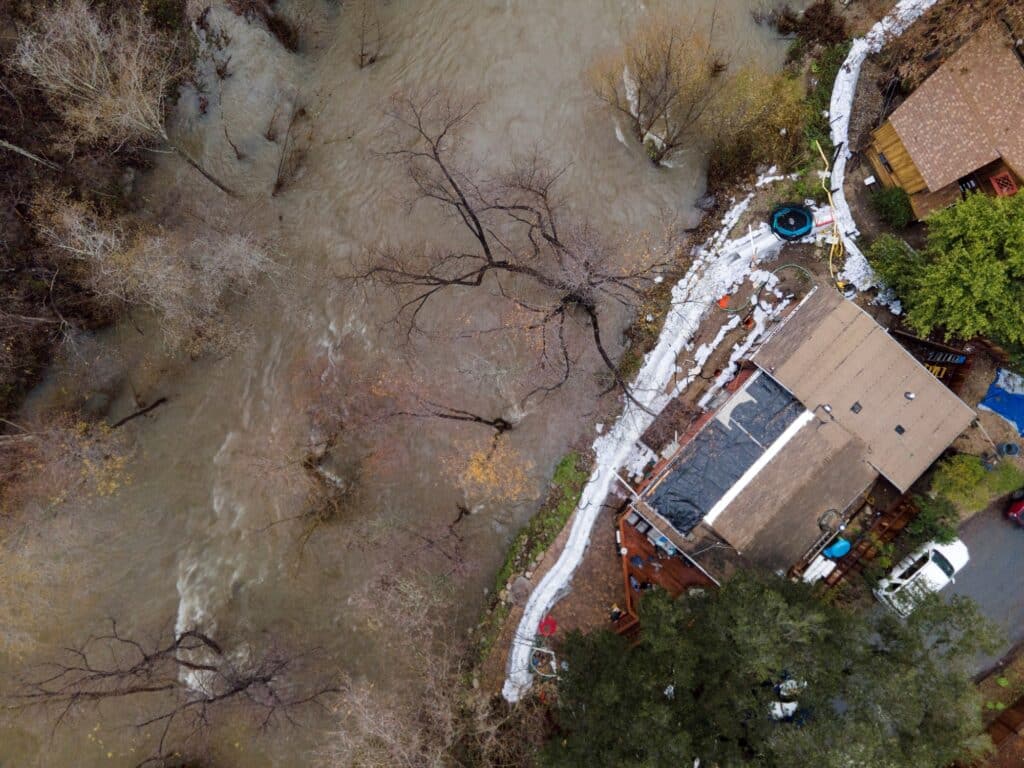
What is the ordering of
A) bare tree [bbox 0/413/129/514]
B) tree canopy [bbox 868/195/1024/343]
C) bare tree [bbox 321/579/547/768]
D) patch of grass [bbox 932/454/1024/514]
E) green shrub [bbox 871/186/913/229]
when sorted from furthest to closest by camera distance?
1. bare tree [bbox 0/413/129/514]
2. green shrub [bbox 871/186/913/229]
3. bare tree [bbox 321/579/547/768]
4. patch of grass [bbox 932/454/1024/514]
5. tree canopy [bbox 868/195/1024/343]

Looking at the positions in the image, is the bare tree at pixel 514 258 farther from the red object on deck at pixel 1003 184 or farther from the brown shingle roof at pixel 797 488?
the red object on deck at pixel 1003 184

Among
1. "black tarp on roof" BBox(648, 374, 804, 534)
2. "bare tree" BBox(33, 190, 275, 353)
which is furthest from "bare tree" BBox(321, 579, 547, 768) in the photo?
"bare tree" BBox(33, 190, 275, 353)

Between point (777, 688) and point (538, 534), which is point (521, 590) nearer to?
point (538, 534)

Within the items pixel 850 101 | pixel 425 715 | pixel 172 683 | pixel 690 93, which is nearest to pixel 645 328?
pixel 690 93

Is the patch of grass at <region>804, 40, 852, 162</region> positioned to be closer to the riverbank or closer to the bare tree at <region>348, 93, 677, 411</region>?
the riverbank

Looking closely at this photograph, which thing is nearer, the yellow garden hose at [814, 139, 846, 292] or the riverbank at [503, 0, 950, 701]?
the riverbank at [503, 0, 950, 701]

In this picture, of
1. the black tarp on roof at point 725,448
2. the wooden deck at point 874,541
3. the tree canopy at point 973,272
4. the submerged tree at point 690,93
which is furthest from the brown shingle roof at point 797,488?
the submerged tree at point 690,93

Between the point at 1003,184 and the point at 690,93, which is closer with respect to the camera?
the point at 1003,184
